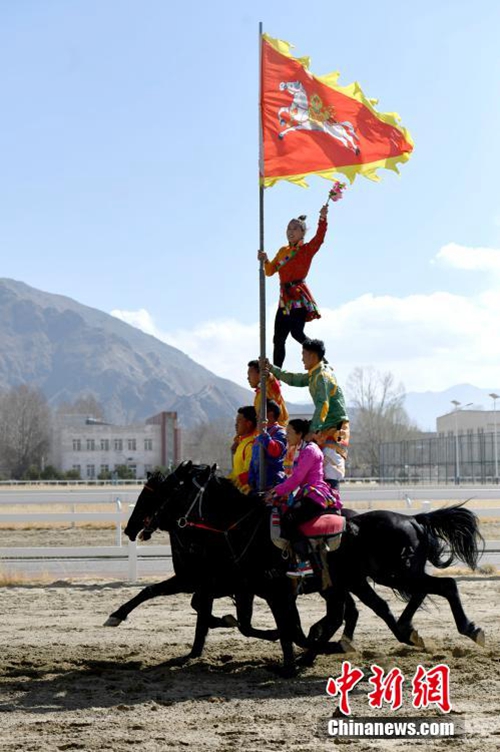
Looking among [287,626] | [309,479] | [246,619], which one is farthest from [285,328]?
[287,626]

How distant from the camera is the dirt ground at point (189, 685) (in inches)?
254

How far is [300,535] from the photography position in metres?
8.39

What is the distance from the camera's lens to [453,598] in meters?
8.43

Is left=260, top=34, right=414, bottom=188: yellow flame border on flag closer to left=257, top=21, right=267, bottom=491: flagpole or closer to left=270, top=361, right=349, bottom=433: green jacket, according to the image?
left=257, top=21, right=267, bottom=491: flagpole

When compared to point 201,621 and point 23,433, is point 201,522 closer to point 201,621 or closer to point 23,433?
point 201,621

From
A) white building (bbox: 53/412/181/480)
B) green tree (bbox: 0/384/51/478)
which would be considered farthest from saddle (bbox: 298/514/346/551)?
white building (bbox: 53/412/181/480)

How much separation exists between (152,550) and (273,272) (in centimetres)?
727

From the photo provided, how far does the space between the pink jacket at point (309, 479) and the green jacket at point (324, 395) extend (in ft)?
1.14

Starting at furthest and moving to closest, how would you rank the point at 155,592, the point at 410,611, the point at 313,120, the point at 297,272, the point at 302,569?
the point at 313,120 < the point at 297,272 < the point at 155,592 < the point at 410,611 < the point at 302,569

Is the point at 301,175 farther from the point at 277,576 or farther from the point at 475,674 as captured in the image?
the point at 475,674

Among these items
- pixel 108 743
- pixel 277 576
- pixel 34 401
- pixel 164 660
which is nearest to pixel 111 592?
pixel 164 660

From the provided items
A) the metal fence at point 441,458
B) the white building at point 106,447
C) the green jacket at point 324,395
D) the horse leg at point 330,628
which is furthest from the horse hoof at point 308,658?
the white building at point 106,447

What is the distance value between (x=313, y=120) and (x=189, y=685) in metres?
5.51

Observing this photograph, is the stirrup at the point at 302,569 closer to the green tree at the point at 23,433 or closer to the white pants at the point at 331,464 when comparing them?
the white pants at the point at 331,464
